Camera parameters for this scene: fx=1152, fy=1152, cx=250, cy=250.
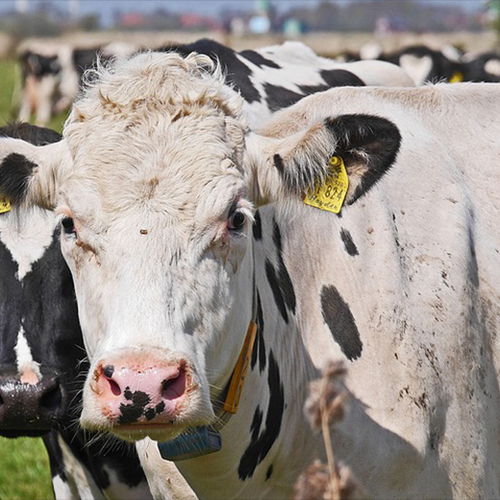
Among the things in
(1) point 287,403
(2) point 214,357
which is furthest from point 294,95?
(2) point 214,357

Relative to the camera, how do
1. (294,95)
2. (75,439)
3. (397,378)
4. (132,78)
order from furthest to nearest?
(294,95) < (75,439) < (397,378) < (132,78)

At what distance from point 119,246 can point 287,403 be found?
39.6 inches

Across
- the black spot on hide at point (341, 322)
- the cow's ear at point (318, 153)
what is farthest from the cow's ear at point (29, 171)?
the black spot on hide at point (341, 322)

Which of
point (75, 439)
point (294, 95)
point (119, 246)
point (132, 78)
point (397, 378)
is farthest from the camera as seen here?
point (294, 95)

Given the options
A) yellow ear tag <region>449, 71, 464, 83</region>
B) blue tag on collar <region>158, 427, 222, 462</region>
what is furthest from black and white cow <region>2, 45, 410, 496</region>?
yellow ear tag <region>449, 71, 464, 83</region>

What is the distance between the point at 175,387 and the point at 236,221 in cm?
69

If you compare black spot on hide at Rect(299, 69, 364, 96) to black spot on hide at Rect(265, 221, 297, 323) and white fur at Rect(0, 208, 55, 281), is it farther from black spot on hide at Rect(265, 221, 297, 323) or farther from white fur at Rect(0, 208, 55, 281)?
black spot on hide at Rect(265, 221, 297, 323)

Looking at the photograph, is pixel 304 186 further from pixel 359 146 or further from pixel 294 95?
pixel 294 95

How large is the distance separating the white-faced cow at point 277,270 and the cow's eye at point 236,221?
0.05 ft

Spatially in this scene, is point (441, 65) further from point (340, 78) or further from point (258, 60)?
point (258, 60)

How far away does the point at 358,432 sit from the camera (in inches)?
161

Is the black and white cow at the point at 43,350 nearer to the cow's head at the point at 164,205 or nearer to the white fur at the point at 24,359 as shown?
the white fur at the point at 24,359

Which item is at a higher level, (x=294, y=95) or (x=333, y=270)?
(x=294, y=95)

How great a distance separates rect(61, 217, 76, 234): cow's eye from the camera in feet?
12.3
